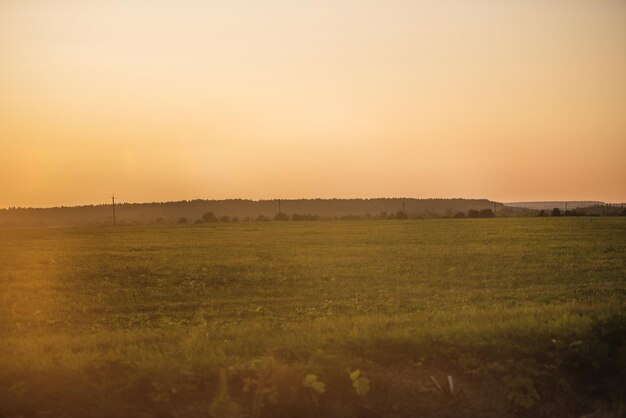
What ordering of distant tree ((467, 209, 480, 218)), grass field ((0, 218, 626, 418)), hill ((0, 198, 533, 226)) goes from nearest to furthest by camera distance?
grass field ((0, 218, 626, 418)), distant tree ((467, 209, 480, 218)), hill ((0, 198, 533, 226))

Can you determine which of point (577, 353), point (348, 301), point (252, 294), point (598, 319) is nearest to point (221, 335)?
point (577, 353)

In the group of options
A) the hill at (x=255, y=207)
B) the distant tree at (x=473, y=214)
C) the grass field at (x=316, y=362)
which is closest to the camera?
the grass field at (x=316, y=362)

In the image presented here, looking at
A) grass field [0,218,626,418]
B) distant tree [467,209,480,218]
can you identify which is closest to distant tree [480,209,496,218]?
distant tree [467,209,480,218]

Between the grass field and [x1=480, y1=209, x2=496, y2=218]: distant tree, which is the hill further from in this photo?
the grass field

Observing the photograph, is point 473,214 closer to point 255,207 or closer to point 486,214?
point 486,214

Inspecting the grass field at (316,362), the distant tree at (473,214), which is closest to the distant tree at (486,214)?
the distant tree at (473,214)

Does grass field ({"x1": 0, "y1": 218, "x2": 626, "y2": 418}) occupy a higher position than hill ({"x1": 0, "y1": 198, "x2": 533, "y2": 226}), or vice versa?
hill ({"x1": 0, "y1": 198, "x2": 533, "y2": 226})

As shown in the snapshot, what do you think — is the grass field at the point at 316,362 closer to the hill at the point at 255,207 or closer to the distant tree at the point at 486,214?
the distant tree at the point at 486,214

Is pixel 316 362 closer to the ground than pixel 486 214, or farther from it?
closer to the ground

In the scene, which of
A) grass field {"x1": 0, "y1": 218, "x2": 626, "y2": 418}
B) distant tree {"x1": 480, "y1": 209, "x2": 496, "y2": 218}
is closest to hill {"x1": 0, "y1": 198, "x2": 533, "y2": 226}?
distant tree {"x1": 480, "y1": 209, "x2": 496, "y2": 218}

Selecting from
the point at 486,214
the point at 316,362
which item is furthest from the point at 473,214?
the point at 316,362

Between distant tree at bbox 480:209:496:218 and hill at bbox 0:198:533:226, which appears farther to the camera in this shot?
hill at bbox 0:198:533:226

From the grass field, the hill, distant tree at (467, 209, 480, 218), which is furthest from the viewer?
the hill

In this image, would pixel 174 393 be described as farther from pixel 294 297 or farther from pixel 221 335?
pixel 294 297
